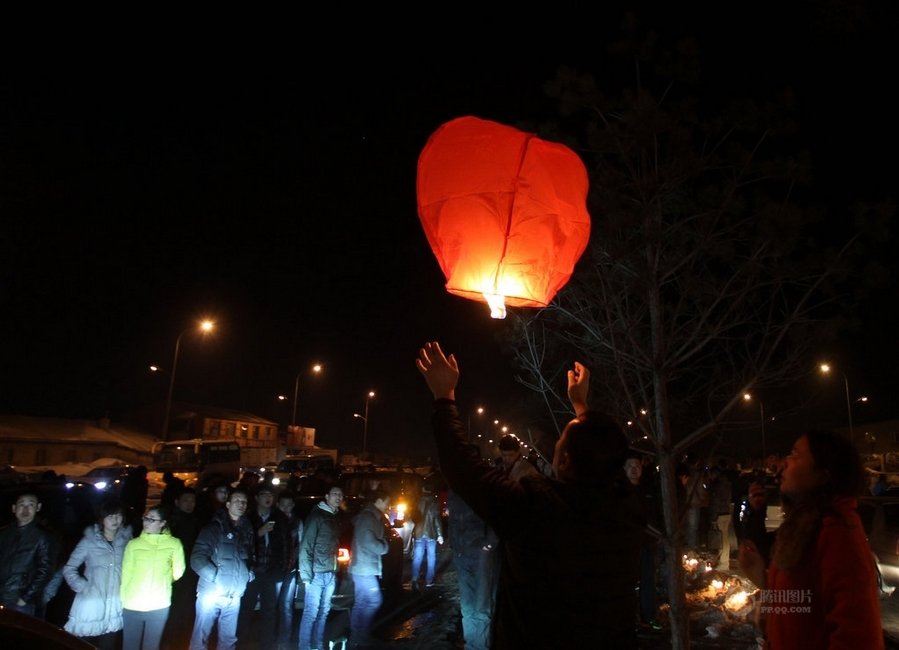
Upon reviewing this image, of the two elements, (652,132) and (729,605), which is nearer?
(652,132)

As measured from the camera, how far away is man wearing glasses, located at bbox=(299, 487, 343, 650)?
7562mm

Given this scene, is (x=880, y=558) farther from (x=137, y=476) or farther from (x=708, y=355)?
(x=137, y=476)

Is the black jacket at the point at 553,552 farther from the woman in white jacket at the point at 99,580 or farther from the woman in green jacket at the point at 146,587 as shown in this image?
the woman in white jacket at the point at 99,580

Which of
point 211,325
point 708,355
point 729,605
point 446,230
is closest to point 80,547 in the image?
point 446,230

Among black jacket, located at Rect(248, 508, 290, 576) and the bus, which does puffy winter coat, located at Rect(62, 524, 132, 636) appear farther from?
the bus

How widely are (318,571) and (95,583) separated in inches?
101

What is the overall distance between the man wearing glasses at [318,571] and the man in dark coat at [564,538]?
608cm

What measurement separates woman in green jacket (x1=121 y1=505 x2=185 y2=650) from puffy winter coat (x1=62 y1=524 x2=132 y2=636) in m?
0.09

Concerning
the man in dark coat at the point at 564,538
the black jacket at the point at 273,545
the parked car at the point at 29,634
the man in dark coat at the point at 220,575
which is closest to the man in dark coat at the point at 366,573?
the black jacket at the point at 273,545

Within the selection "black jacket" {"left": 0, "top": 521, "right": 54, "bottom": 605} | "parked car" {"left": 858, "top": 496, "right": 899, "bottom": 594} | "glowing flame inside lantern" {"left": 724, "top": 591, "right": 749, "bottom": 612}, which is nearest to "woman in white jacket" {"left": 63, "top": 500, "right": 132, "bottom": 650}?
"black jacket" {"left": 0, "top": 521, "right": 54, "bottom": 605}

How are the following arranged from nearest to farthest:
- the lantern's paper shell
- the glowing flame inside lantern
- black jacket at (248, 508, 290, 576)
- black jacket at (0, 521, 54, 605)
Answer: the lantern's paper shell, black jacket at (0, 521, 54, 605), black jacket at (248, 508, 290, 576), the glowing flame inside lantern

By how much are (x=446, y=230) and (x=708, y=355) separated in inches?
169

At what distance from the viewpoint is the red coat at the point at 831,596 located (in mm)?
2088

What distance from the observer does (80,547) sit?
5.98m
